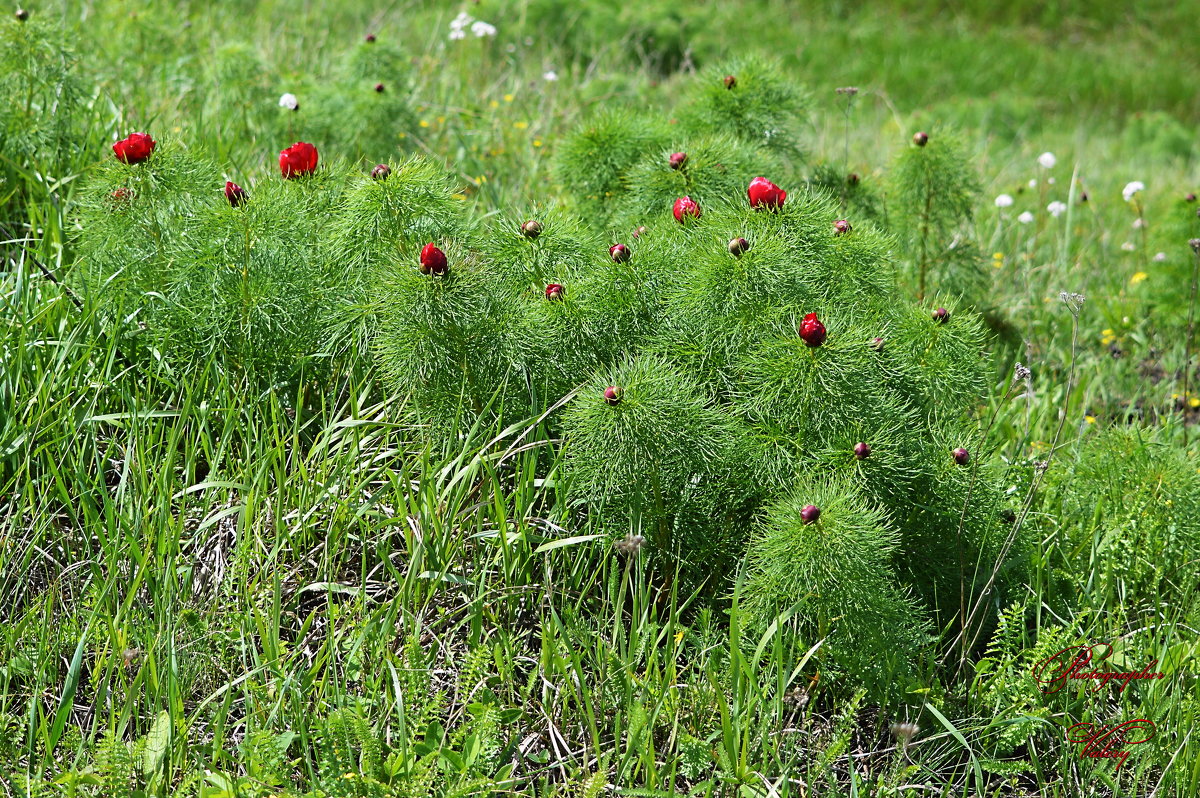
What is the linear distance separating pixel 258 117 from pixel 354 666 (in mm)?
2605

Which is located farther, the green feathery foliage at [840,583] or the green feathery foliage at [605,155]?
the green feathery foliage at [605,155]

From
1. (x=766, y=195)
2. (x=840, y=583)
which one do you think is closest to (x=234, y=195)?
(x=766, y=195)

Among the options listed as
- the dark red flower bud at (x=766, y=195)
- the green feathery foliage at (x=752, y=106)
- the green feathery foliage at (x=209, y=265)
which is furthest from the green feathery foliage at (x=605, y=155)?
the green feathery foliage at (x=209, y=265)

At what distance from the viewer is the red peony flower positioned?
8.27ft

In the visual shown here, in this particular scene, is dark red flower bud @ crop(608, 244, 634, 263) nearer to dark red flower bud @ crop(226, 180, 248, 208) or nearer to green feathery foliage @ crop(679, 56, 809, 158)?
dark red flower bud @ crop(226, 180, 248, 208)

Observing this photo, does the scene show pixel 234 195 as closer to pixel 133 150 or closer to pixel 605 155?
pixel 133 150

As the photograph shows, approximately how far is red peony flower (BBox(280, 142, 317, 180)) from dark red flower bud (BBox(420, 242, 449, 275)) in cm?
67

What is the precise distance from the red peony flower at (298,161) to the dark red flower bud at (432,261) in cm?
67

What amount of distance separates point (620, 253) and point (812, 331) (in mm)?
510

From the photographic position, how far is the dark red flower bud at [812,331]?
6.38 feet

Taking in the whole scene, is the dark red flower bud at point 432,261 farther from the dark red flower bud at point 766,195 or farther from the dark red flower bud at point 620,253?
the dark red flower bud at point 766,195

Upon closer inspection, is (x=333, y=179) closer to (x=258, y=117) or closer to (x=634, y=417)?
(x=634, y=417)

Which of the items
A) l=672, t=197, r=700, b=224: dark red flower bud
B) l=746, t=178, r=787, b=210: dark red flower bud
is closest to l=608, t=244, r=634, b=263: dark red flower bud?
l=672, t=197, r=700, b=224: dark red flower bud

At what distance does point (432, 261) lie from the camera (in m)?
2.05
